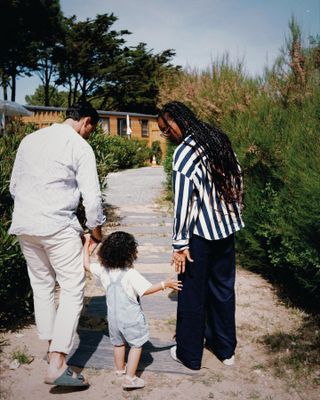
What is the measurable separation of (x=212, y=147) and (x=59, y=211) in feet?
3.95

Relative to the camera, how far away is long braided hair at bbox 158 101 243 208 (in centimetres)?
314

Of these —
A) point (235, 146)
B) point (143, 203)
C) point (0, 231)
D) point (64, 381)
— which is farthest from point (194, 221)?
point (143, 203)

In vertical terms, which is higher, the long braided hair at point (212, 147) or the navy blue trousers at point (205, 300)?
the long braided hair at point (212, 147)

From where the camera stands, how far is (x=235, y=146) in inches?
236

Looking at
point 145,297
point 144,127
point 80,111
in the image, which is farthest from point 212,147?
point 144,127

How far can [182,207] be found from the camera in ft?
10.1

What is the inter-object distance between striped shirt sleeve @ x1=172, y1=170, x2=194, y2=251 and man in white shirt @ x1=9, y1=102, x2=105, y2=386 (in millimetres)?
556

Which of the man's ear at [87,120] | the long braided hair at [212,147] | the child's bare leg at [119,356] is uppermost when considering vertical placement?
the man's ear at [87,120]

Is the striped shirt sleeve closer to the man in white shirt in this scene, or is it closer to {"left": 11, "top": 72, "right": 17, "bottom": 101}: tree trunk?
the man in white shirt

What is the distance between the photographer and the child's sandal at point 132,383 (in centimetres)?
306

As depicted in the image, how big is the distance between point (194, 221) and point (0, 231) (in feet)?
6.38

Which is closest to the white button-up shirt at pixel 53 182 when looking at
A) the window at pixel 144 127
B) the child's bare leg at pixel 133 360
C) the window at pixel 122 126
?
the child's bare leg at pixel 133 360

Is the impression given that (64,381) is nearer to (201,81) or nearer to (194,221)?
(194,221)

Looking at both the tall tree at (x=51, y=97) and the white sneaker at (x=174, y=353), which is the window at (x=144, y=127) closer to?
the tall tree at (x=51, y=97)
